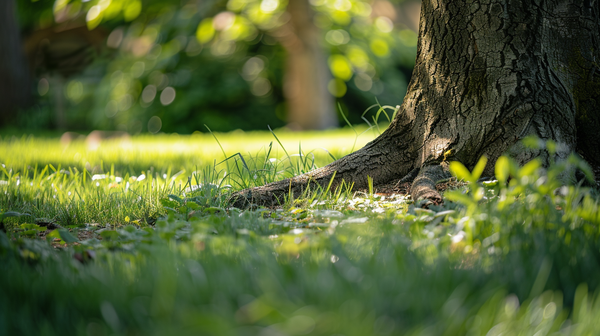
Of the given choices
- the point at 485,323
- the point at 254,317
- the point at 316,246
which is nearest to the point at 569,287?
the point at 485,323

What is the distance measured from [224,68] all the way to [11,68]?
16.2 ft

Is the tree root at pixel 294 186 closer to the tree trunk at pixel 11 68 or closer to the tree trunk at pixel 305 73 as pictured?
the tree trunk at pixel 305 73

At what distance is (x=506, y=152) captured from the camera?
7.31 feet

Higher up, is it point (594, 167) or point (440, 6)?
point (440, 6)

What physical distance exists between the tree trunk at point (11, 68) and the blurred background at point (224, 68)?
23mm

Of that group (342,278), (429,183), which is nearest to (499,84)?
(429,183)

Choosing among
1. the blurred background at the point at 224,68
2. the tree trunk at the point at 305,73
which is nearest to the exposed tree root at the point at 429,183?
the blurred background at the point at 224,68

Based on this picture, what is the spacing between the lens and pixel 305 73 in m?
10.6

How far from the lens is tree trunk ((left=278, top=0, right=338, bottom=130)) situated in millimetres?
10086

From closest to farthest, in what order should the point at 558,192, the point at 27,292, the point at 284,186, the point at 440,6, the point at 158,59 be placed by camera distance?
the point at 27,292, the point at 558,192, the point at 440,6, the point at 284,186, the point at 158,59

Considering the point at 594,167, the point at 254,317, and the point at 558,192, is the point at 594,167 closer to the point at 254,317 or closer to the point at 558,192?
the point at 558,192

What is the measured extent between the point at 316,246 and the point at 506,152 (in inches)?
52.5

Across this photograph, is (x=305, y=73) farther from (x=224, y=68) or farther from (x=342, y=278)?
(x=342, y=278)

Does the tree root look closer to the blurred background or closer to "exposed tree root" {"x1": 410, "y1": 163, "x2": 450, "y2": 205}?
"exposed tree root" {"x1": 410, "y1": 163, "x2": 450, "y2": 205}
